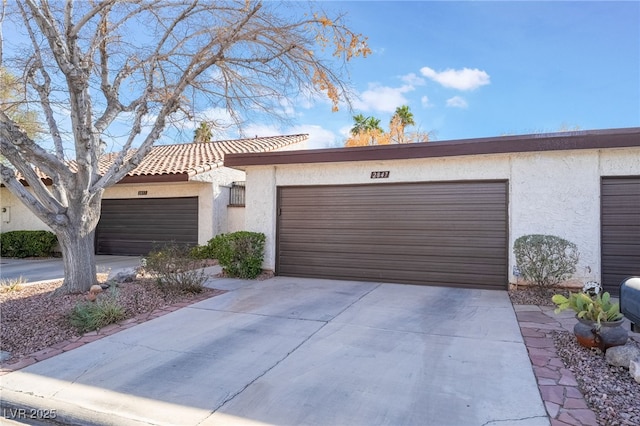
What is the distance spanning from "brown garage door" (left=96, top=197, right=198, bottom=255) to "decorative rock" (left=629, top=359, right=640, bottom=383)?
1255 centimetres

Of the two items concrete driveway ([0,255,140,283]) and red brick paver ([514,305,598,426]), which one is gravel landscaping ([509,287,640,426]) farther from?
concrete driveway ([0,255,140,283])

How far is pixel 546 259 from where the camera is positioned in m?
6.80

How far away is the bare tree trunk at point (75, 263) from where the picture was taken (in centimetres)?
718

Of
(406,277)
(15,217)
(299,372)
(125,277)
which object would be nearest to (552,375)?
(299,372)

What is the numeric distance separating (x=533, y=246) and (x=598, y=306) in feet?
8.74

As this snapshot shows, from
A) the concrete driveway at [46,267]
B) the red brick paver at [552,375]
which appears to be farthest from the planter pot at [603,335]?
the concrete driveway at [46,267]

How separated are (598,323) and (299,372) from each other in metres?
3.35

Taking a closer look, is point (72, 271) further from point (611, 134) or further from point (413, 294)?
point (611, 134)

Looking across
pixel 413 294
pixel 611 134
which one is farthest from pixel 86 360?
pixel 611 134

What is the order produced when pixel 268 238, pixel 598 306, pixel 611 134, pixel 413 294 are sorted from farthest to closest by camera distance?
pixel 268 238 < pixel 413 294 < pixel 611 134 < pixel 598 306

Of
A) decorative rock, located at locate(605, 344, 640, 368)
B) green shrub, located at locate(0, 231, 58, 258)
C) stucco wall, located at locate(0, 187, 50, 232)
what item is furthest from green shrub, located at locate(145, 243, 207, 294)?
stucco wall, located at locate(0, 187, 50, 232)

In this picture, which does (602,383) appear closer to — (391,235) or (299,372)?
(299,372)

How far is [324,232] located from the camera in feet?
31.1

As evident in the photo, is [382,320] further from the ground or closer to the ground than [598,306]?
closer to the ground
